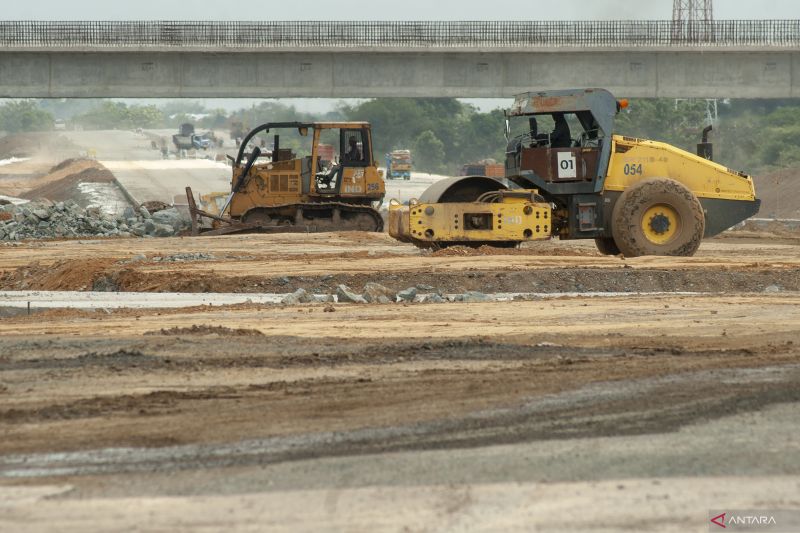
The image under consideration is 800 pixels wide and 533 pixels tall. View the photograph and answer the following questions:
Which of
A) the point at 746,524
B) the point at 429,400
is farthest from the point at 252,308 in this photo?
the point at 746,524

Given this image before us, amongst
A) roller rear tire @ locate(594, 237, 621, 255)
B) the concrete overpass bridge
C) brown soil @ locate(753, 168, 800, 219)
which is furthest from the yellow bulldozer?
brown soil @ locate(753, 168, 800, 219)

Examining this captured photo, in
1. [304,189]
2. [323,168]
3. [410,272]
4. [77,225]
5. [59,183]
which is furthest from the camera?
[59,183]

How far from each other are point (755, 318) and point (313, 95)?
35546 millimetres

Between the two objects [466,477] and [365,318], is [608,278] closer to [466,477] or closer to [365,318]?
[365,318]

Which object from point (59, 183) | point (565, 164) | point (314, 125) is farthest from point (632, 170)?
point (59, 183)

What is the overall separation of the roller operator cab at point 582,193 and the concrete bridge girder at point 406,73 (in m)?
27.4

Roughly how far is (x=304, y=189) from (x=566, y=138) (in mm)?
10258

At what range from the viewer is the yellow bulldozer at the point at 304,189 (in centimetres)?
2948

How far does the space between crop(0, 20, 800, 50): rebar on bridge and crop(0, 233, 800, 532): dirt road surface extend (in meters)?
32.8

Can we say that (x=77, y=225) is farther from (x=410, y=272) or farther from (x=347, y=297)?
(x=347, y=297)

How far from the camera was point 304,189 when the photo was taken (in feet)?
97.7

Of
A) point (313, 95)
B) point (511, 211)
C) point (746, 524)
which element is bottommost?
point (746, 524)

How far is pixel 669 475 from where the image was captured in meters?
7.47

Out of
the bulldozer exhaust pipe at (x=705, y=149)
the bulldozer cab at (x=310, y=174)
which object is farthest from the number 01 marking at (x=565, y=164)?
the bulldozer cab at (x=310, y=174)
